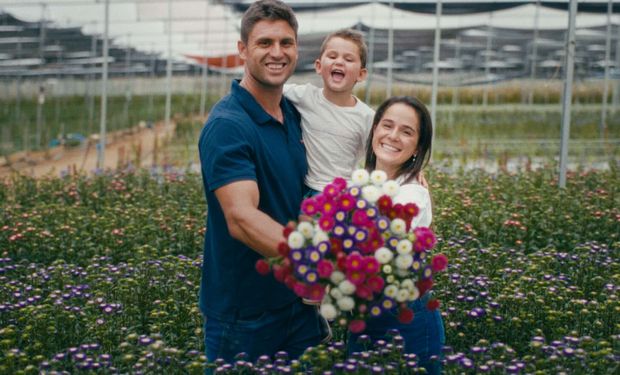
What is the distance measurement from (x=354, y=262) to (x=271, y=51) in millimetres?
810

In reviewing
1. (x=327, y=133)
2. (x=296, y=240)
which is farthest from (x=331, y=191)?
(x=327, y=133)

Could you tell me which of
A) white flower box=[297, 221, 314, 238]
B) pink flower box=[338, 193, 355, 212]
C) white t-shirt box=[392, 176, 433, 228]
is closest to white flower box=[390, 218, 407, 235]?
pink flower box=[338, 193, 355, 212]

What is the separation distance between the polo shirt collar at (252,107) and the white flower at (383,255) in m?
0.70

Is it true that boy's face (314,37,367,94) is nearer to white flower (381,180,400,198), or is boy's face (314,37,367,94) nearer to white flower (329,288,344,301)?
white flower (381,180,400,198)

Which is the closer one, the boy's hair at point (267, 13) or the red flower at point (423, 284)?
the red flower at point (423, 284)

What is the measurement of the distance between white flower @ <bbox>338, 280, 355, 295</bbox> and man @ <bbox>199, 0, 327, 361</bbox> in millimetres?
388

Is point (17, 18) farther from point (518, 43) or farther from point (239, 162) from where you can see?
A: point (239, 162)

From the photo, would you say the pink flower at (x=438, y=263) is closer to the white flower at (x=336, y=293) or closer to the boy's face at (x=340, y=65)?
the white flower at (x=336, y=293)

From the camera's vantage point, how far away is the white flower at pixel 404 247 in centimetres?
208

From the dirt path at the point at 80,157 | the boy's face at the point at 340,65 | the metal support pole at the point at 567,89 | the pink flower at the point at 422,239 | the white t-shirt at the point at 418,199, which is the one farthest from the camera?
the dirt path at the point at 80,157

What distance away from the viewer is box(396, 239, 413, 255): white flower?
2.08 m

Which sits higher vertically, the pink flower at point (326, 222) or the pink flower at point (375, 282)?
the pink flower at point (326, 222)

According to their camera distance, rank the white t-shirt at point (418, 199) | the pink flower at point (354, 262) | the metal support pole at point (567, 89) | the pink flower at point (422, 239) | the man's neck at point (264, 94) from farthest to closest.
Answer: the metal support pole at point (567, 89) → the man's neck at point (264, 94) → the white t-shirt at point (418, 199) → the pink flower at point (422, 239) → the pink flower at point (354, 262)

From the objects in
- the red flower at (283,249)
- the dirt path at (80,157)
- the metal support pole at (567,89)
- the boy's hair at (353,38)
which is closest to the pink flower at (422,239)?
the red flower at (283,249)
